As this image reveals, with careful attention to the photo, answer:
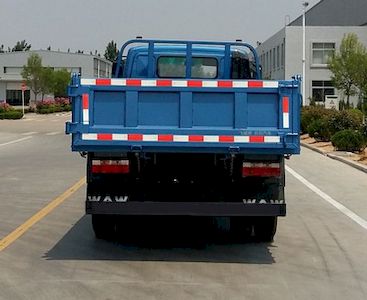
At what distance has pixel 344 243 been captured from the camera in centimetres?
891

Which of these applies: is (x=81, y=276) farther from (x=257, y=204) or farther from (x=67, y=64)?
(x=67, y=64)

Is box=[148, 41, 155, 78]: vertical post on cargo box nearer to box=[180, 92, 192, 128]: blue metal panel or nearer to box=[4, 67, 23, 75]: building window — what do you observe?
box=[180, 92, 192, 128]: blue metal panel

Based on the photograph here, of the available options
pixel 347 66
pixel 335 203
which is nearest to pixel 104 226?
pixel 335 203

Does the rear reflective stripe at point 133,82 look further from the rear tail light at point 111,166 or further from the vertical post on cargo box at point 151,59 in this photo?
the vertical post on cargo box at point 151,59

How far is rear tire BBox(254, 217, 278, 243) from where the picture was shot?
28.0 feet

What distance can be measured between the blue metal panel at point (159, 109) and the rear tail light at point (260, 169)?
901 millimetres

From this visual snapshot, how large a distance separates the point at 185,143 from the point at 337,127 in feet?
68.3

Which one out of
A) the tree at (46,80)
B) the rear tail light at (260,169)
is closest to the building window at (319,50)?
the tree at (46,80)

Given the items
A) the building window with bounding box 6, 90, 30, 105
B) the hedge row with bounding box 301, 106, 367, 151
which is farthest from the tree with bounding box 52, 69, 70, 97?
the hedge row with bounding box 301, 106, 367, 151

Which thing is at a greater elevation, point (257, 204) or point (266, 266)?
point (257, 204)

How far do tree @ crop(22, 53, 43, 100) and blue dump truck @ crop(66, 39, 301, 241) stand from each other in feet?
258

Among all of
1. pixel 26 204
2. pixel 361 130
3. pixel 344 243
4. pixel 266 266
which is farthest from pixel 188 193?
pixel 361 130

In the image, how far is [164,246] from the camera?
8.55m

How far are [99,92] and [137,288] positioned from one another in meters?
2.12
